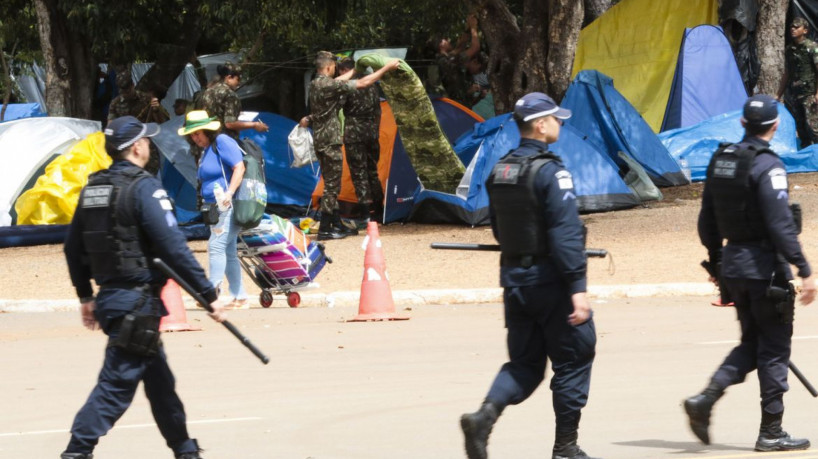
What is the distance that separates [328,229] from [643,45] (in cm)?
846

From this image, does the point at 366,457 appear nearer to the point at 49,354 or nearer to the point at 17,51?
the point at 49,354

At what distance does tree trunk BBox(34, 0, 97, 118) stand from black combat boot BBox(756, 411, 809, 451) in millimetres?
17382

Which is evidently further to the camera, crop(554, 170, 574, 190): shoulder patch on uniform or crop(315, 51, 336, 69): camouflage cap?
crop(315, 51, 336, 69): camouflage cap

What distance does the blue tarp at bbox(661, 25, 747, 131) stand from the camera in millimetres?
21797

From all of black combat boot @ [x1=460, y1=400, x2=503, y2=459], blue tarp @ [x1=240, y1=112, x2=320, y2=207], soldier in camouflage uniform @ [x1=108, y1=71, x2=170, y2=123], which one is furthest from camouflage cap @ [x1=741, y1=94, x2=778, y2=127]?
soldier in camouflage uniform @ [x1=108, y1=71, x2=170, y2=123]

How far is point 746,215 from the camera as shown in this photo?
6445 millimetres

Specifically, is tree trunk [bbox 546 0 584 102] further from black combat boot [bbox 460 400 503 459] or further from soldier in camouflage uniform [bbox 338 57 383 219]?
black combat boot [bbox 460 400 503 459]

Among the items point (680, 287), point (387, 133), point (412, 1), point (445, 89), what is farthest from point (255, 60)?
point (680, 287)

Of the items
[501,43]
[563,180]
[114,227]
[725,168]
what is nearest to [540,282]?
[563,180]

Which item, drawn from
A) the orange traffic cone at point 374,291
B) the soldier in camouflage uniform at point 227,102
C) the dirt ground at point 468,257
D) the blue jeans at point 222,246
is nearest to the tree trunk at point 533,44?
the dirt ground at point 468,257

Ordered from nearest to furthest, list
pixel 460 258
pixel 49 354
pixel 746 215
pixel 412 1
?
1. pixel 746 215
2. pixel 49 354
3. pixel 460 258
4. pixel 412 1

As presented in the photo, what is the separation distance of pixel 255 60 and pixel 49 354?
64.2ft

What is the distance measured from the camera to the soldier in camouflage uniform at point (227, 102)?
13.9 meters

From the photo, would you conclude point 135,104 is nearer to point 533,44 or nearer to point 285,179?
point 285,179
